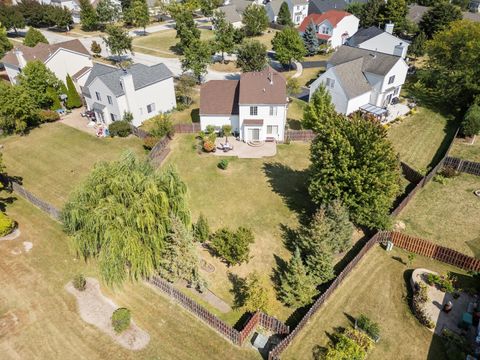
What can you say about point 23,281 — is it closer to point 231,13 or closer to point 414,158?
point 414,158

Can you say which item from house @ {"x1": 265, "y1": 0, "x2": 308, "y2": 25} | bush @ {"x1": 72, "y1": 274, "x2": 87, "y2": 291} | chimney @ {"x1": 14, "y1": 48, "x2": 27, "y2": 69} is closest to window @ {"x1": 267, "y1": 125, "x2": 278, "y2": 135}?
bush @ {"x1": 72, "y1": 274, "x2": 87, "y2": 291}

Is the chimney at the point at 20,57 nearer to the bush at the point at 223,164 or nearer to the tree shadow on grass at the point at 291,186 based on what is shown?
the bush at the point at 223,164

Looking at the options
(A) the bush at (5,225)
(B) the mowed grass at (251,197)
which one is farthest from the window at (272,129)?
(A) the bush at (5,225)

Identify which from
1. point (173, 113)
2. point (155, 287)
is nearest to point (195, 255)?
point (155, 287)

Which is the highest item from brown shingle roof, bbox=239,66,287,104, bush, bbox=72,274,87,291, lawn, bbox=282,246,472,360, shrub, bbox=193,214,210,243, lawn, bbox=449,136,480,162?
brown shingle roof, bbox=239,66,287,104

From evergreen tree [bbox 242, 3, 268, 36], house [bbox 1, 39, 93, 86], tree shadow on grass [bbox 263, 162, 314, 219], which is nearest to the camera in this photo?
tree shadow on grass [bbox 263, 162, 314, 219]

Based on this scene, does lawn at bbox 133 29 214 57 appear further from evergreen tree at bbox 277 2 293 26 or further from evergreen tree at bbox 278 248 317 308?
evergreen tree at bbox 278 248 317 308
